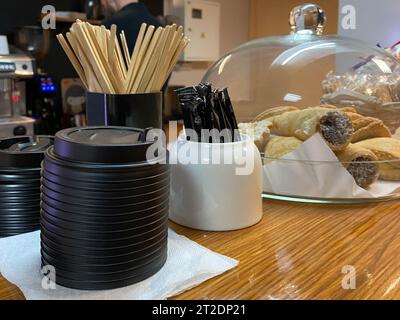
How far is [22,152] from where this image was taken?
22.8 inches

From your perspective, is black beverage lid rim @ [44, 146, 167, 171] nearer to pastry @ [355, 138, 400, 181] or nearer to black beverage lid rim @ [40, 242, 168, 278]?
black beverage lid rim @ [40, 242, 168, 278]

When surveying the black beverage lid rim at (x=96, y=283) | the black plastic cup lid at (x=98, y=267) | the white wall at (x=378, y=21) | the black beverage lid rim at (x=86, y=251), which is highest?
the white wall at (x=378, y=21)

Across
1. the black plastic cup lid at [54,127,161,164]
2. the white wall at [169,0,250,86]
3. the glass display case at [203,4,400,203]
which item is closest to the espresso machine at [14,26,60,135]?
the white wall at [169,0,250,86]

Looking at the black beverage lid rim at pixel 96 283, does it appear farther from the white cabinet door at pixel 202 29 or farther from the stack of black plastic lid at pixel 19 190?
the white cabinet door at pixel 202 29

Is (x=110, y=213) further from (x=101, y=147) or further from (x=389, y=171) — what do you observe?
(x=389, y=171)

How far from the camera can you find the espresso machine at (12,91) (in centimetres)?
208

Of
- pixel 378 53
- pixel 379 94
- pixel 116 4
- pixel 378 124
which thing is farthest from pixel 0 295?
pixel 116 4

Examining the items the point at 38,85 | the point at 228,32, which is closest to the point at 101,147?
the point at 38,85

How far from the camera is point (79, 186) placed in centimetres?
45

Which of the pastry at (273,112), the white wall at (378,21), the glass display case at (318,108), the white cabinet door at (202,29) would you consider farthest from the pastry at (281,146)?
the white cabinet door at (202,29)

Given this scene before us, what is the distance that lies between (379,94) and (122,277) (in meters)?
0.77

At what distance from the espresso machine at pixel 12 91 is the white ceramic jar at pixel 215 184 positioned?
166 cm

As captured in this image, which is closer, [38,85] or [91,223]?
[91,223]

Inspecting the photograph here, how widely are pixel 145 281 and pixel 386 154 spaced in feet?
1.80
